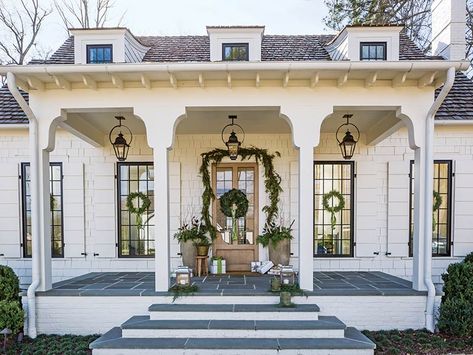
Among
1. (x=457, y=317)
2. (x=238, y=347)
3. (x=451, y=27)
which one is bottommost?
(x=238, y=347)

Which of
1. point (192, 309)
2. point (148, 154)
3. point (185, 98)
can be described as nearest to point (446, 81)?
point (185, 98)

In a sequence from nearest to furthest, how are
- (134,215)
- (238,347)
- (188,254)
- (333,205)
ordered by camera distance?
(238,347) < (188,254) < (333,205) < (134,215)

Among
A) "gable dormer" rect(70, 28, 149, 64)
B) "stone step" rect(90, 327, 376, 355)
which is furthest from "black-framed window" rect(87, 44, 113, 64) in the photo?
"stone step" rect(90, 327, 376, 355)

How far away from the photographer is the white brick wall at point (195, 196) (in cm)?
584

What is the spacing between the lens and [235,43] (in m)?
5.50

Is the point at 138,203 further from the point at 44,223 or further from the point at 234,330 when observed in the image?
the point at 234,330

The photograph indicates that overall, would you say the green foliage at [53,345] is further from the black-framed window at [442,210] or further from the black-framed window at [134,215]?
the black-framed window at [442,210]

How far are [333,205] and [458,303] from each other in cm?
254

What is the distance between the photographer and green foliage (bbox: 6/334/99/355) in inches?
146

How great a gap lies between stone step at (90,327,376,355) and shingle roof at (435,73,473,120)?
4388 millimetres

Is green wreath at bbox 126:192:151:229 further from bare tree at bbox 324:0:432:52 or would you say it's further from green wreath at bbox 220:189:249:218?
bare tree at bbox 324:0:432:52

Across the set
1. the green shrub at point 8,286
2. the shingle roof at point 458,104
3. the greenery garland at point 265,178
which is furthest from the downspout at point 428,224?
the green shrub at point 8,286

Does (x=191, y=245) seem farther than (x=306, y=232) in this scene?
Yes

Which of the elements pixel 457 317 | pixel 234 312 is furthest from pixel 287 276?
pixel 457 317
